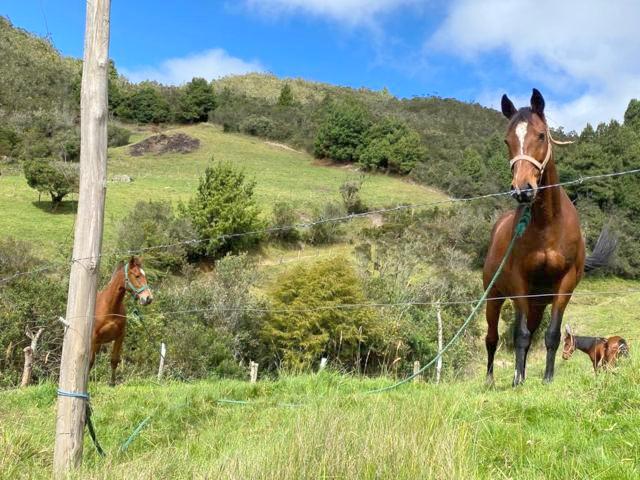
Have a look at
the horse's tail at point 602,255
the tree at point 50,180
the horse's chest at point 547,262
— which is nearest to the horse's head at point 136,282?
the horse's chest at point 547,262

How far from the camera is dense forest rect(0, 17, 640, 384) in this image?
20969mm

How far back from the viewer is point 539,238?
5.08 m

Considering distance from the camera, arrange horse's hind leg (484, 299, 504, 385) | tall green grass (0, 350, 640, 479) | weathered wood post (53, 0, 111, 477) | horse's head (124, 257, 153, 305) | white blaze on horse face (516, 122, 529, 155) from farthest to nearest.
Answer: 1. horse's head (124, 257, 153, 305)
2. horse's hind leg (484, 299, 504, 385)
3. white blaze on horse face (516, 122, 529, 155)
4. weathered wood post (53, 0, 111, 477)
5. tall green grass (0, 350, 640, 479)

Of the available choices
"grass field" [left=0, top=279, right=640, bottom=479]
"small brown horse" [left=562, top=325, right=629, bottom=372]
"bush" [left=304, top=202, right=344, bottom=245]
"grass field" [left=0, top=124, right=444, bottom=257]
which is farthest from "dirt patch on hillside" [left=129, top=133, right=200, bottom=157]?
"grass field" [left=0, top=279, right=640, bottom=479]

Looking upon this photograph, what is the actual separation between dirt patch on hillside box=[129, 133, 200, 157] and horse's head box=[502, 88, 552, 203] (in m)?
55.7

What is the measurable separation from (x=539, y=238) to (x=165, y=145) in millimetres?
59302

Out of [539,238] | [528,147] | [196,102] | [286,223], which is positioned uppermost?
[196,102]

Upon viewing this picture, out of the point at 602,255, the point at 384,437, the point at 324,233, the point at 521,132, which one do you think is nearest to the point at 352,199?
the point at 324,233

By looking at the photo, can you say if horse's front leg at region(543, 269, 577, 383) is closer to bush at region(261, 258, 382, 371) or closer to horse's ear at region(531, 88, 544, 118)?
horse's ear at region(531, 88, 544, 118)

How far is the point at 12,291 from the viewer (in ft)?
65.8

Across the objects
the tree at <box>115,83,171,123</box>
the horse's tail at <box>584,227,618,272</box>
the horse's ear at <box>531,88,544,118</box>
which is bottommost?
the horse's tail at <box>584,227,618,272</box>

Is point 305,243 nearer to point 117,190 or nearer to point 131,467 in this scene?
point 117,190

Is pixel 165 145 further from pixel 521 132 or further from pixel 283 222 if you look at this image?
pixel 521 132

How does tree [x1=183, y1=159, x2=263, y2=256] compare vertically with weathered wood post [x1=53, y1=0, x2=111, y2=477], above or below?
above
